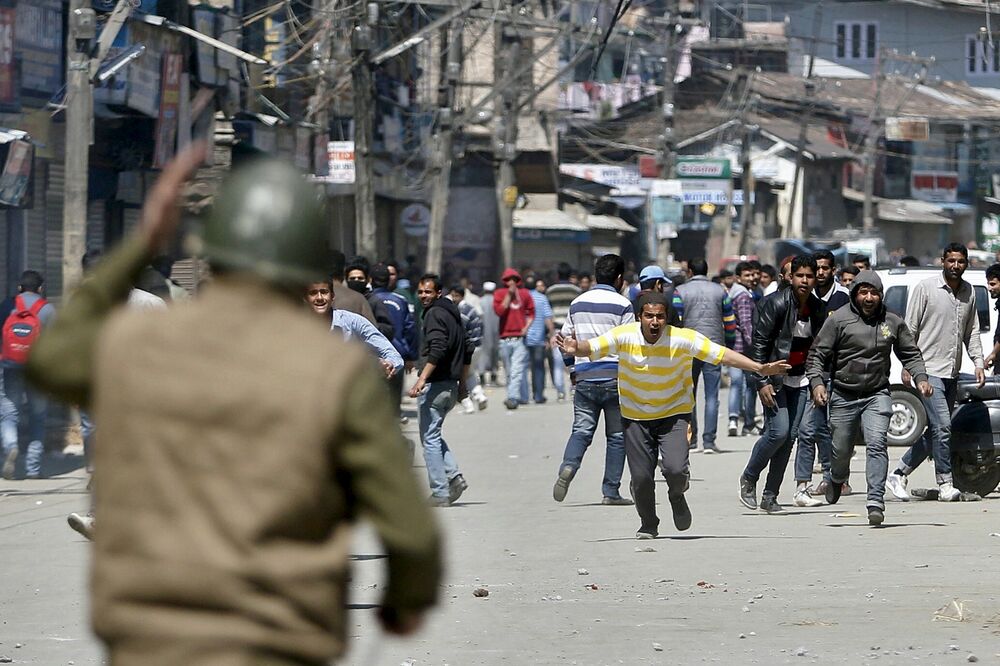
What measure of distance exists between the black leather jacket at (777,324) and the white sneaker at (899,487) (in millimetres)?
1661

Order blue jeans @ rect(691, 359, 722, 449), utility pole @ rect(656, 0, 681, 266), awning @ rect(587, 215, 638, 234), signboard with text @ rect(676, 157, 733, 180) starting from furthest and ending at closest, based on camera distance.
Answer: awning @ rect(587, 215, 638, 234)
utility pole @ rect(656, 0, 681, 266)
signboard with text @ rect(676, 157, 733, 180)
blue jeans @ rect(691, 359, 722, 449)

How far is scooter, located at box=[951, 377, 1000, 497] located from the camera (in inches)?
531

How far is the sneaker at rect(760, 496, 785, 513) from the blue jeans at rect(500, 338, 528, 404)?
1104 centimetres

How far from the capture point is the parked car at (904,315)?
17.4 meters

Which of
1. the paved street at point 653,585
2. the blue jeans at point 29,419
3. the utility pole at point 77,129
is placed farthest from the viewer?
the utility pole at point 77,129

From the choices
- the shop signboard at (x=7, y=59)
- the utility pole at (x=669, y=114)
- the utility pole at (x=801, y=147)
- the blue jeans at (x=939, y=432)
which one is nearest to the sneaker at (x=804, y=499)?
the blue jeans at (x=939, y=432)

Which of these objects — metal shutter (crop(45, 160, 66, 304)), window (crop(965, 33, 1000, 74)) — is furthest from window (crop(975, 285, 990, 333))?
window (crop(965, 33, 1000, 74))

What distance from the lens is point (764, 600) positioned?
889 cm

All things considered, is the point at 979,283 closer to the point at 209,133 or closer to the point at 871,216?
the point at 209,133

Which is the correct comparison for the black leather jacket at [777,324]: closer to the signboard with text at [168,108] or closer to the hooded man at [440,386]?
the hooded man at [440,386]

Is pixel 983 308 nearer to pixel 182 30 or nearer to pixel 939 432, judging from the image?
pixel 939 432

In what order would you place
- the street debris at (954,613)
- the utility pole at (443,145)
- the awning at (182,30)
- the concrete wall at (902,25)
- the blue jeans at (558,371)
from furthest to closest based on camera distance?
the concrete wall at (902,25), the utility pole at (443,145), the blue jeans at (558,371), the awning at (182,30), the street debris at (954,613)

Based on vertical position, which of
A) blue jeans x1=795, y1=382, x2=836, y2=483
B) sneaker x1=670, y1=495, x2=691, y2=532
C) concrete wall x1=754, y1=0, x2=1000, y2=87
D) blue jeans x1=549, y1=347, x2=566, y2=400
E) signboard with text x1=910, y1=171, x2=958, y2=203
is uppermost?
concrete wall x1=754, y1=0, x2=1000, y2=87

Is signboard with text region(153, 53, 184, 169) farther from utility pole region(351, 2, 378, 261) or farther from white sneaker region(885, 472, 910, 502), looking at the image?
white sneaker region(885, 472, 910, 502)
